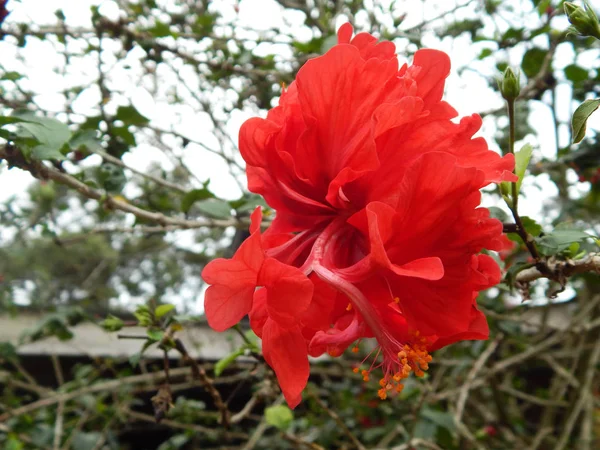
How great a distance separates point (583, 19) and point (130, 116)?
1.00m

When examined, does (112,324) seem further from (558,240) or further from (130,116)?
(558,240)

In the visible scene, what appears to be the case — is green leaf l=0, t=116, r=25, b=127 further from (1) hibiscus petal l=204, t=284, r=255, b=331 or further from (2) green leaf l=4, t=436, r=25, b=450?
(2) green leaf l=4, t=436, r=25, b=450

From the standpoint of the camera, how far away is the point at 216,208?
109cm

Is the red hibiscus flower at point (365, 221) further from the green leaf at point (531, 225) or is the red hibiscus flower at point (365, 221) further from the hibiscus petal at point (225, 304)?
the green leaf at point (531, 225)

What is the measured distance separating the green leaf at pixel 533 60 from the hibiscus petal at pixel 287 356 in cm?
106

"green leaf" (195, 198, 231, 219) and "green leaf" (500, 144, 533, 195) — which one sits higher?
"green leaf" (195, 198, 231, 219)

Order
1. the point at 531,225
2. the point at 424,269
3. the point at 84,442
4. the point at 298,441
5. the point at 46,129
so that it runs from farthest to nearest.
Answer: the point at 84,442 < the point at 298,441 < the point at 46,129 < the point at 531,225 < the point at 424,269

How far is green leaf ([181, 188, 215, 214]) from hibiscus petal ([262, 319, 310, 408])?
604 mm

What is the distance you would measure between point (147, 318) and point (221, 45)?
123 centimetres

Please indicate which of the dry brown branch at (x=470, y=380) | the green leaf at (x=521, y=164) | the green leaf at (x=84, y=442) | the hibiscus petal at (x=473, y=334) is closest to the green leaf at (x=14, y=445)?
the green leaf at (x=84, y=442)

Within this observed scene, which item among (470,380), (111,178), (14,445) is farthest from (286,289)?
(14,445)

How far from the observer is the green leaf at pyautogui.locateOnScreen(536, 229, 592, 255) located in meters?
0.66

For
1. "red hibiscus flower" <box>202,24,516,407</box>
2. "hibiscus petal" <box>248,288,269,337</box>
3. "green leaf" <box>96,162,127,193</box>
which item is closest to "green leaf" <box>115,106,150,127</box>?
"green leaf" <box>96,162,127,193</box>

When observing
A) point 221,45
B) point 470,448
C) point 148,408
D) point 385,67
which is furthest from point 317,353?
point 148,408
